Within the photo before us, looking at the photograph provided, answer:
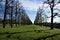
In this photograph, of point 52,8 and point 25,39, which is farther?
point 52,8

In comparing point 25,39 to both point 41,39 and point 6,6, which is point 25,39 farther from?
point 6,6

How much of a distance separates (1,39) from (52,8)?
29306mm

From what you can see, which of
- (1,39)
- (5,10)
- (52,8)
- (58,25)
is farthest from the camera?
(58,25)

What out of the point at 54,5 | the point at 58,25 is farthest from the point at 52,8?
the point at 58,25

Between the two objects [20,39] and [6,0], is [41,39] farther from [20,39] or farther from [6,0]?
[6,0]

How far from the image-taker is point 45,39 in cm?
1897

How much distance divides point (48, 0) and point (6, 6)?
40.3ft

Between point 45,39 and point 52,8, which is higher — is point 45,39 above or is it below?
below

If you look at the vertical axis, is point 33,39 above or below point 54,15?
below

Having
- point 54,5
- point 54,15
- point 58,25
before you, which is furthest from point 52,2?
point 58,25

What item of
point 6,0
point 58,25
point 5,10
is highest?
point 6,0

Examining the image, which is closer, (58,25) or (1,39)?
(1,39)

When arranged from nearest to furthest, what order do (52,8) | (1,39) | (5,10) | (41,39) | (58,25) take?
(1,39) < (41,39) < (5,10) < (52,8) < (58,25)

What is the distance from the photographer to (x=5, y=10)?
136 ft
